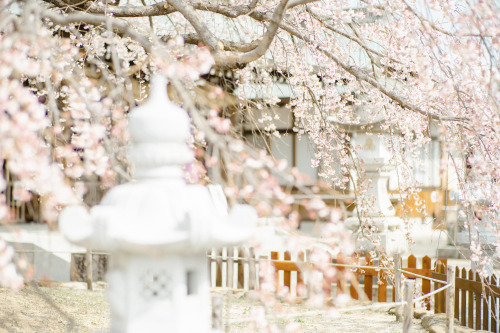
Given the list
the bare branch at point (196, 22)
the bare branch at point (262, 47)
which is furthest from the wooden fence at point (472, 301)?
the bare branch at point (196, 22)

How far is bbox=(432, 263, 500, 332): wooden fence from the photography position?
6.21 metres

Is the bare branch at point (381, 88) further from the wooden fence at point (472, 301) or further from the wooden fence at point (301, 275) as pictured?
the wooden fence at point (301, 275)

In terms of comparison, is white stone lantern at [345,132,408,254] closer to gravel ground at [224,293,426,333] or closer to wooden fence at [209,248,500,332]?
wooden fence at [209,248,500,332]

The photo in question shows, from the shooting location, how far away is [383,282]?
7.72m

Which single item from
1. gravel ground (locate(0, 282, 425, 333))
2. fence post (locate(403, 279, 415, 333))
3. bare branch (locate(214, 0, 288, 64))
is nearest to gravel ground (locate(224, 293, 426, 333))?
gravel ground (locate(0, 282, 425, 333))

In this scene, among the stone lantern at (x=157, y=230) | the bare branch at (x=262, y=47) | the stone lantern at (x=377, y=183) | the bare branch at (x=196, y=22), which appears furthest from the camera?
the stone lantern at (x=377, y=183)

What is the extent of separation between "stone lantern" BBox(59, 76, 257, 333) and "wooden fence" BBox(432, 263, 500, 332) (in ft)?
15.1

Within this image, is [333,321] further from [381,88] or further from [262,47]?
[262,47]

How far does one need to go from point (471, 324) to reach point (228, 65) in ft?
13.9

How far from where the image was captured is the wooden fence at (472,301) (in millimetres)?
6207

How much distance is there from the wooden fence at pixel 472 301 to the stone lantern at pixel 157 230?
4609 millimetres

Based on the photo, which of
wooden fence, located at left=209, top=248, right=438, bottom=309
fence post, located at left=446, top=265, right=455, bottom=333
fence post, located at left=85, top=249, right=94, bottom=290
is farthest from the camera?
fence post, located at left=85, top=249, right=94, bottom=290

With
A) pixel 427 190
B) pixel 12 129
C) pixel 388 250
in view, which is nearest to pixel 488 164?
pixel 12 129

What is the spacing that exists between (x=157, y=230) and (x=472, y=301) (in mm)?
5327
